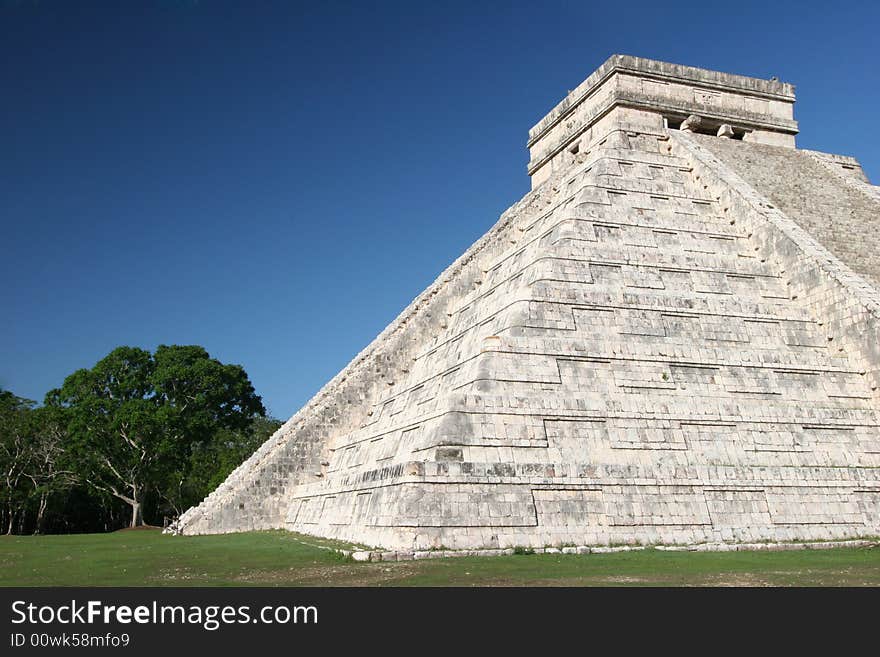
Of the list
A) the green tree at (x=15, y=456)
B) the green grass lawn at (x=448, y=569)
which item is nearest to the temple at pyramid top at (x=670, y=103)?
the green grass lawn at (x=448, y=569)

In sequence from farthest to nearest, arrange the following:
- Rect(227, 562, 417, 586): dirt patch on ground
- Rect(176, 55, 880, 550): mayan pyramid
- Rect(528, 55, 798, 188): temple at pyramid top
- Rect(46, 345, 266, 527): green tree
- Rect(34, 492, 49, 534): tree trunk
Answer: Rect(34, 492, 49, 534): tree trunk, Rect(46, 345, 266, 527): green tree, Rect(528, 55, 798, 188): temple at pyramid top, Rect(176, 55, 880, 550): mayan pyramid, Rect(227, 562, 417, 586): dirt patch on ground

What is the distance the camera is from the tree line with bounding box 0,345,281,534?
30.4 metres

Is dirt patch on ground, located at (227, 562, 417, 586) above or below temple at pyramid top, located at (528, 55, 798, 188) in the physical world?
below

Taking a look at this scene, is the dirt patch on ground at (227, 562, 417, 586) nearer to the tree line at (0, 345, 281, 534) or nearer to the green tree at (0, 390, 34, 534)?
the tree line at (0, 345, 281, 534)

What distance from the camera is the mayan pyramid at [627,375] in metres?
13.3

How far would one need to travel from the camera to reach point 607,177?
1920 cm

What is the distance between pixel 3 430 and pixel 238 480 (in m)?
15.2

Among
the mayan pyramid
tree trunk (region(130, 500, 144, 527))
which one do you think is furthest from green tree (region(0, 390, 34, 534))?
the mayan pyramid

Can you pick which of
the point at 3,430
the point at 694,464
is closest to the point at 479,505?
the point at 694,464

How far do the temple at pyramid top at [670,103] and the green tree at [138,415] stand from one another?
1695 centimetres

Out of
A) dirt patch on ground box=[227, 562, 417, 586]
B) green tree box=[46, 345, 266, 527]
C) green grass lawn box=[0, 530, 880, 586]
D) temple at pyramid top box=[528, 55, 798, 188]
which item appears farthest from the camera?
green tree box=[46, 345, 266, 527]

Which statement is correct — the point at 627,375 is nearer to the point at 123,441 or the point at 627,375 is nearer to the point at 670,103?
the point at 670,103

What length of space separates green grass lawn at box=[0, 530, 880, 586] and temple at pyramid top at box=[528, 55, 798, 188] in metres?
14.1
